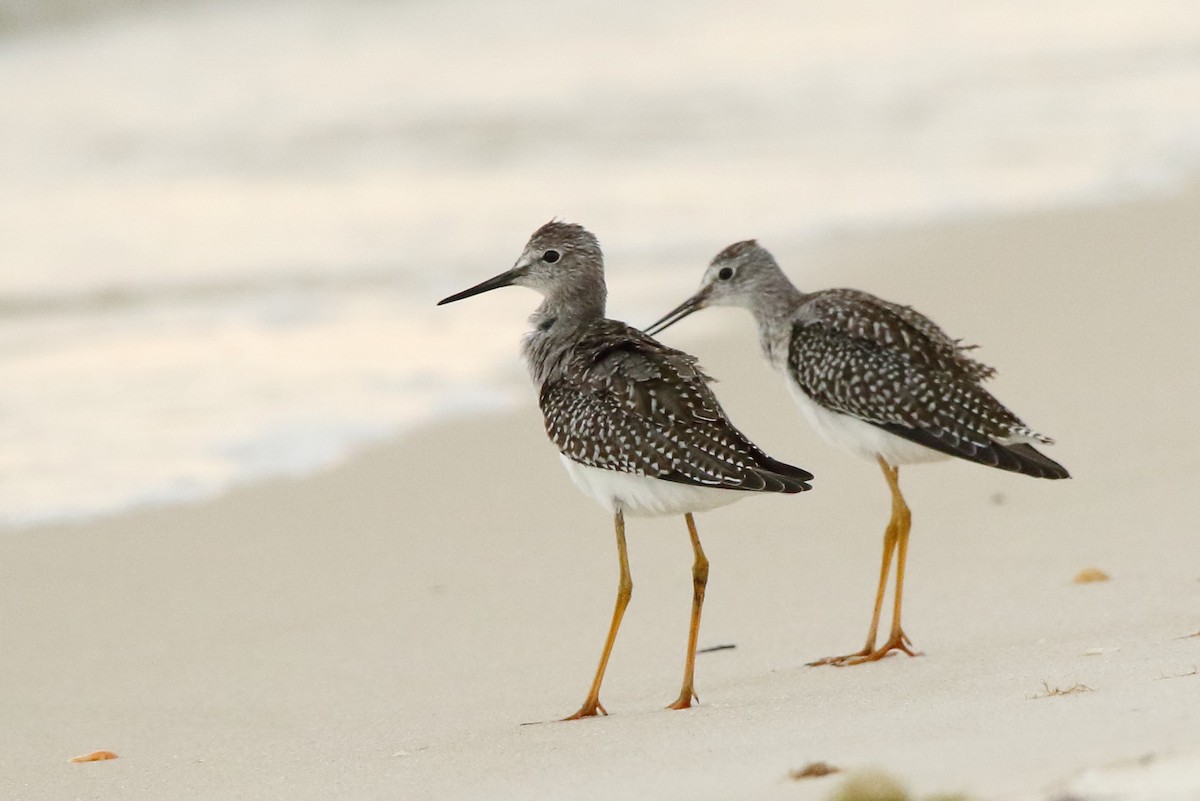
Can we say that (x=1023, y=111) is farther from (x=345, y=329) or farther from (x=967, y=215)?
(x=345, y=329)

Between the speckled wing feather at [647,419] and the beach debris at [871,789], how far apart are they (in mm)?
2123

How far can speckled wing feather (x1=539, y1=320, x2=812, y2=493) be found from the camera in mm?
6723

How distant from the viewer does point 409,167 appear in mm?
20250

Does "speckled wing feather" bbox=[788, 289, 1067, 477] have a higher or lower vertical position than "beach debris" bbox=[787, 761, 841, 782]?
higher

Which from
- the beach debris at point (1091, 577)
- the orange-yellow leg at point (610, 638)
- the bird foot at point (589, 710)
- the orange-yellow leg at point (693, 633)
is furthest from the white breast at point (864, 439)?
the bird foot at point (589, 710)

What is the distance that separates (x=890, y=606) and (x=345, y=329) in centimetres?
678

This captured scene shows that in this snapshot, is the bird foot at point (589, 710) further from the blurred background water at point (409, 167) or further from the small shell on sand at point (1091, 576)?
the blurred background water at point (409, 167)

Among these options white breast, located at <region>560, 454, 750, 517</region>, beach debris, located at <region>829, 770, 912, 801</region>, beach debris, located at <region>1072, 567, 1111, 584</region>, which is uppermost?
white breast, located at <region>560, 454, 750, 517</region>

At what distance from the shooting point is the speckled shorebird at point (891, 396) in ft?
24.4

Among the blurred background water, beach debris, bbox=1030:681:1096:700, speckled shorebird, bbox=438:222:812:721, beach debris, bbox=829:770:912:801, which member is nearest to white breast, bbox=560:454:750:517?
speckled shorebird, bbox=438:222:812:721

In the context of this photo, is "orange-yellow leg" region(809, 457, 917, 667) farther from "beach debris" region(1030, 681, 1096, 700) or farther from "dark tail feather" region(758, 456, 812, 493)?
"beach debris" region(1030, 681, 1096, 700)

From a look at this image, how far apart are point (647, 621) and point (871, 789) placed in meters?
3.61

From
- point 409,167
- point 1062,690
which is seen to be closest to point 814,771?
point 1062,690

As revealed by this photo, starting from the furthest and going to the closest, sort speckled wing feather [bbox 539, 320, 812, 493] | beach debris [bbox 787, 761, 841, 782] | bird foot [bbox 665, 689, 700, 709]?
speckled wing feather [bbox 539, 320, 812, 493]
bird foot [bbox 665, 689, 700, 709]
beach debris [bbox 787, 761, 841, 782]
